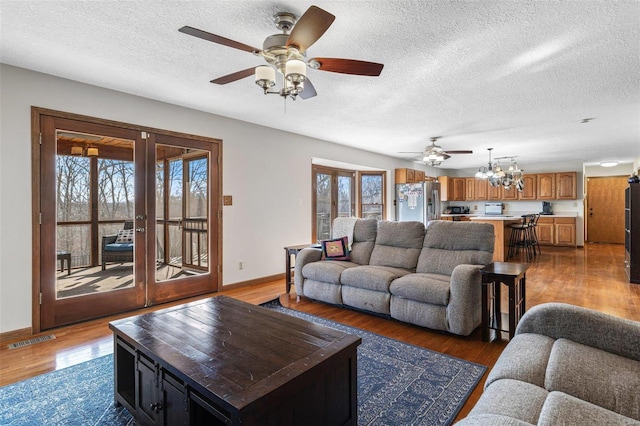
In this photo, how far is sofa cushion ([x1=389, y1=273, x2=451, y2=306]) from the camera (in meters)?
2.90

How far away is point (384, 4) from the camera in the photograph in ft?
6.51

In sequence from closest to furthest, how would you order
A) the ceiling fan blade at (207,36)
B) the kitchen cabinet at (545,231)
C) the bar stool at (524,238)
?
the ceiling fan blade at (207,36) → the bar stool at (524,238) → the kitchen cabinet at (545,231)

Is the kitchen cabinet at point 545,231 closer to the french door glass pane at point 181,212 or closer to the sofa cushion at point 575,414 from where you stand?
the french door glass pane at point 181,212

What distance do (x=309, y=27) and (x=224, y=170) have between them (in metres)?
3.05

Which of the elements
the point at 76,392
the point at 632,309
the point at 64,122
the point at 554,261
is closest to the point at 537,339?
the point at 76,392

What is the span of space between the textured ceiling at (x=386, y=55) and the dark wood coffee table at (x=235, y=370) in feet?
6.44

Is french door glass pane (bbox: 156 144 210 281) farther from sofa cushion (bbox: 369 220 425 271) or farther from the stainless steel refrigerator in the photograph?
the stainless steel refrigerator

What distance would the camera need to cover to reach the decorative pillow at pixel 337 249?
4.13 meters

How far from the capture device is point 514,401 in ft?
3.73

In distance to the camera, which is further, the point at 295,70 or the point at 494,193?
the point at 494,193

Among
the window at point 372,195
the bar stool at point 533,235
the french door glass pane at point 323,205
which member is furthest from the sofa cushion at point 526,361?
the bar stool at point 533,235

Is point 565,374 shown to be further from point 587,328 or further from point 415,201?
point 415,201

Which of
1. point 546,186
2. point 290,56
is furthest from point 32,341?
point 546,186

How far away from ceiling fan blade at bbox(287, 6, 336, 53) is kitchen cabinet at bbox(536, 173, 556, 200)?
939 centimetres
